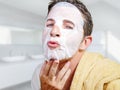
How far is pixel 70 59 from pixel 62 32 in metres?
0.10

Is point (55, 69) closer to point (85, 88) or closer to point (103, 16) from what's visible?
point (85, 88)

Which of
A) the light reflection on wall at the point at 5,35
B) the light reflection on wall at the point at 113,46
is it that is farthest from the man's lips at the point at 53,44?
the light reflection on wall at the point at 113,46

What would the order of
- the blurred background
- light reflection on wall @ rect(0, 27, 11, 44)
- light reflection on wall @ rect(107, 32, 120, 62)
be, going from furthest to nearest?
1. light reflection on wall @ rect(107, 32, 120, 62)
2. light reflection on wall @ rect(0, 27, 11, 44)
3. the blurred background

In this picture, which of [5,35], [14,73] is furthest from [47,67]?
[5,35]

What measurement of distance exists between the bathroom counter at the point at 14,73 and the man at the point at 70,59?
2.33 ft

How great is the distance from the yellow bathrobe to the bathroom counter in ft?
2.54

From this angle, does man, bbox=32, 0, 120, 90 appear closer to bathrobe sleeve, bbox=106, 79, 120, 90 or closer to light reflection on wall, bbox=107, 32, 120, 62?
bathrobe sleeve, bbox=106, 79, 120, 90

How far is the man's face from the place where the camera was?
2.03ft

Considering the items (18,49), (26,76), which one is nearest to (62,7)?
(26,76)

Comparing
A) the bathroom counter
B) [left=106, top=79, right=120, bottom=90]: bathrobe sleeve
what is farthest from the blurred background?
[left=106, top=79, right=120, bottom=90]: bathrobe sleeve

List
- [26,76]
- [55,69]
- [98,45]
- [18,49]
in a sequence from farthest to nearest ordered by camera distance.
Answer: [98,45], [18,49], [26,76], [55,69]

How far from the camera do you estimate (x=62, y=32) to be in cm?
64

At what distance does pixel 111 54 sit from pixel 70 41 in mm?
1907

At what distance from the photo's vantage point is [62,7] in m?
0.67
